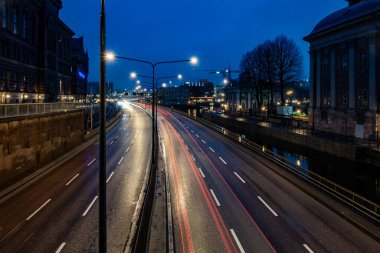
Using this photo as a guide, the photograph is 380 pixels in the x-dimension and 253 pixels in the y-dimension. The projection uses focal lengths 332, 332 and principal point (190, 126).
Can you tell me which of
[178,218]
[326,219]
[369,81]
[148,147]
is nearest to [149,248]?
[178,218]

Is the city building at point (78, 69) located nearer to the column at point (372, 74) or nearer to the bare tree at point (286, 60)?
the bare tree at point (286, 60)

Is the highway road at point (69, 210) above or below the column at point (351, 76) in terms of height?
below

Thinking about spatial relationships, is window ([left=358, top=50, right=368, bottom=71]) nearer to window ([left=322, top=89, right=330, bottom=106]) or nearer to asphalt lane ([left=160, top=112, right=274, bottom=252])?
window ([left=322, top=89, right=330, bottom=106])

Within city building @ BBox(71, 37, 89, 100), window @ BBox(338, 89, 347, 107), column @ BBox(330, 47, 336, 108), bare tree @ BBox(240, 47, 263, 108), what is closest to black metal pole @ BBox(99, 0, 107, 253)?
window @ BBox(338, 89, 347, 107)

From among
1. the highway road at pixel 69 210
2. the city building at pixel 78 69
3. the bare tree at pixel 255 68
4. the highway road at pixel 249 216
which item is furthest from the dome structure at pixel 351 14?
the city building at pixel 78 69

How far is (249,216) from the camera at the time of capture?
59.9 ft

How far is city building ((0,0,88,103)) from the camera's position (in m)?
54.2

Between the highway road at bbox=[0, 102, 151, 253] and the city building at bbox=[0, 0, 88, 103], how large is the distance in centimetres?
1846

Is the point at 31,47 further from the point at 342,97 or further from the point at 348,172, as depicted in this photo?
the point at 348,172

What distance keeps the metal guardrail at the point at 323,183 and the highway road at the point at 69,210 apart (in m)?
12.4

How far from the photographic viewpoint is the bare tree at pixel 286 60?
259ft

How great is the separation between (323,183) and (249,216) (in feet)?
44.2

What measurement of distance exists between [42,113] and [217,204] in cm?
1990

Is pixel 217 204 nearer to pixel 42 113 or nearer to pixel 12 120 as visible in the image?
pixel 12 120
